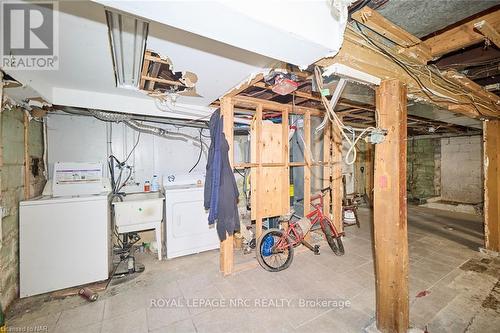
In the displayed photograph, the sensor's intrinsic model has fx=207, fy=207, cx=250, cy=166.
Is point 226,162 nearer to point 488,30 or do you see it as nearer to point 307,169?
point 307,169

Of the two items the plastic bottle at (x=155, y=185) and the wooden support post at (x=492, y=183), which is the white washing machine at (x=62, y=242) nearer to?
the plastic bottle at (x=155, y=185)

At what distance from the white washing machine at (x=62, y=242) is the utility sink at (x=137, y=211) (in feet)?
0.78

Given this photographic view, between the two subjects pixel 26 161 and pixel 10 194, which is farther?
pixel 26 161

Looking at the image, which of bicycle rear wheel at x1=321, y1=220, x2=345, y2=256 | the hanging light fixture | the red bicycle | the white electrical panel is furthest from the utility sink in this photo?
bicycle rear wheel at x1=321, y1=220, x2=345, y2=256

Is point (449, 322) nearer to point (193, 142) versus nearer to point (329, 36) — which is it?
point (329, 36)

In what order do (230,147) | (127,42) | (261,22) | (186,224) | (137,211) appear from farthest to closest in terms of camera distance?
(186,224)
(137,211)
(230,147)
(127,42)
(261,22)

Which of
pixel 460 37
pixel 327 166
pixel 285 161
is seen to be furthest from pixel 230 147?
pixel 460 37

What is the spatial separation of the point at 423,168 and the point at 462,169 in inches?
35.9

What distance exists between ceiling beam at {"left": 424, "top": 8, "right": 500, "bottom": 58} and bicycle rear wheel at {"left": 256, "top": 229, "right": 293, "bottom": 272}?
7.92 ft

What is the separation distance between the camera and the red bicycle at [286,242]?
271 centimetres

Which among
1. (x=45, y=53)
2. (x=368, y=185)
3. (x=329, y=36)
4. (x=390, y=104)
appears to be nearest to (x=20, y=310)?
(x=45, y=53)

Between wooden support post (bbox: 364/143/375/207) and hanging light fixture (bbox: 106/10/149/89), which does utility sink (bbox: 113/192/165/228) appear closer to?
hanging light fixture (bbox: 106/10/149/89)

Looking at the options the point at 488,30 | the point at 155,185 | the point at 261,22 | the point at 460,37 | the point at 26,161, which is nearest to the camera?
the point at 261,22

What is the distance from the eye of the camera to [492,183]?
3086 mm
